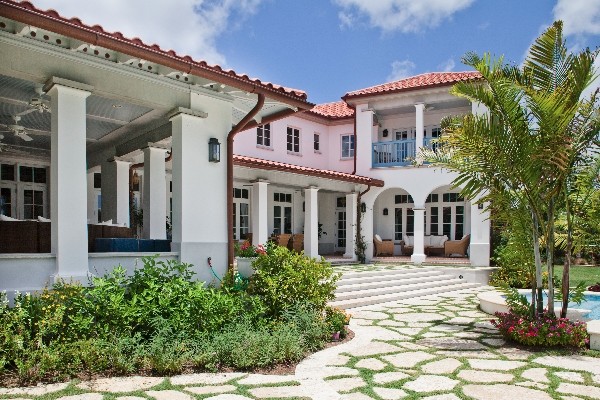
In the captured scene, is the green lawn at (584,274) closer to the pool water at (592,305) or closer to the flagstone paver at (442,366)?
the pool water at (592,305)

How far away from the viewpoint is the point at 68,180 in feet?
19.4

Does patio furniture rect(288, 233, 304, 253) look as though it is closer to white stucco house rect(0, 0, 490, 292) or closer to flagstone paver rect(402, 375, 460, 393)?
white stucco house rect(0, 0, 490, 292)

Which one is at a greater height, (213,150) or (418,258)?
(213,150)

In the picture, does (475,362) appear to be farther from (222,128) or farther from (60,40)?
(60,40)

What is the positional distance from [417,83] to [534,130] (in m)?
11.7

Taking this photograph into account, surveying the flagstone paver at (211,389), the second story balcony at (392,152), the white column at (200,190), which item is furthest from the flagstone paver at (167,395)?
the second story balcony at (392,152)

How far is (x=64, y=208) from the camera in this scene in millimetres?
5871

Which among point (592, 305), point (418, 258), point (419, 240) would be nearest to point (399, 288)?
point (592, 305)

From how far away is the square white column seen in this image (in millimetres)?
9219

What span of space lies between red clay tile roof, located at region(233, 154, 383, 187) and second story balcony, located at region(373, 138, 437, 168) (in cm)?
97

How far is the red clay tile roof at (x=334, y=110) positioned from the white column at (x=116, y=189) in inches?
399

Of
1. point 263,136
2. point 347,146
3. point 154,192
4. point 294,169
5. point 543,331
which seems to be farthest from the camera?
point 347,146

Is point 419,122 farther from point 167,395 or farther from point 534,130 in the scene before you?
point 167,395

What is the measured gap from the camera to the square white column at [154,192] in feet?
30.2
